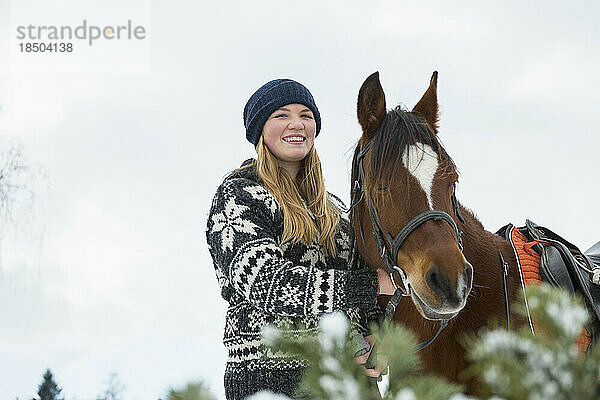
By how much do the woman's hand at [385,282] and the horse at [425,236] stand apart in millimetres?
25

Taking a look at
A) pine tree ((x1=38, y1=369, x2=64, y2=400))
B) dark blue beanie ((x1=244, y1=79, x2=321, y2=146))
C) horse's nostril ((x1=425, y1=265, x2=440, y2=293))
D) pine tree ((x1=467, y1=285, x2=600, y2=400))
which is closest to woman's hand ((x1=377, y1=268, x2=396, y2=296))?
horse's nostril ((x1=425, y1=265, x2=440, y2=293))

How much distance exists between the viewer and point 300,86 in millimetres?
1915

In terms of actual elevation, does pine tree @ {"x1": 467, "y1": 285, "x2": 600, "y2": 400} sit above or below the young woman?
below

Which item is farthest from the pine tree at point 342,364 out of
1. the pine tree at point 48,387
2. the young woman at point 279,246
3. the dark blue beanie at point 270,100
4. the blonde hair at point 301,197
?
the pine tree at point 48,387

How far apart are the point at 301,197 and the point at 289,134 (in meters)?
0.19

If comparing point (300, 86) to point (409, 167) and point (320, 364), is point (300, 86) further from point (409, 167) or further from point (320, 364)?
point (320, 364)

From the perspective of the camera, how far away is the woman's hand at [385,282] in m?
1.52

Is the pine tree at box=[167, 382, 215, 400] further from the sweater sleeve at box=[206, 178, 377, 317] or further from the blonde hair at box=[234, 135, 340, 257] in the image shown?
the blonde hair at box=[234, 135, 340, 257]

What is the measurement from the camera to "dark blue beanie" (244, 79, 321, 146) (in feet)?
6.09

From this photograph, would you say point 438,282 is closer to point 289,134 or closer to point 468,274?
point 468,274

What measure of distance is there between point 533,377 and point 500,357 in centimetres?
2

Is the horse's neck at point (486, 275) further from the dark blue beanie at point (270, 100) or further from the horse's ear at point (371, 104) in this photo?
the dark blue beanie at point (270, 100)

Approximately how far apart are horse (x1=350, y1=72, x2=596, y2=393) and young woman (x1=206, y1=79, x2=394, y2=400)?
4.5 inches

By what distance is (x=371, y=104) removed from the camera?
171 cm
